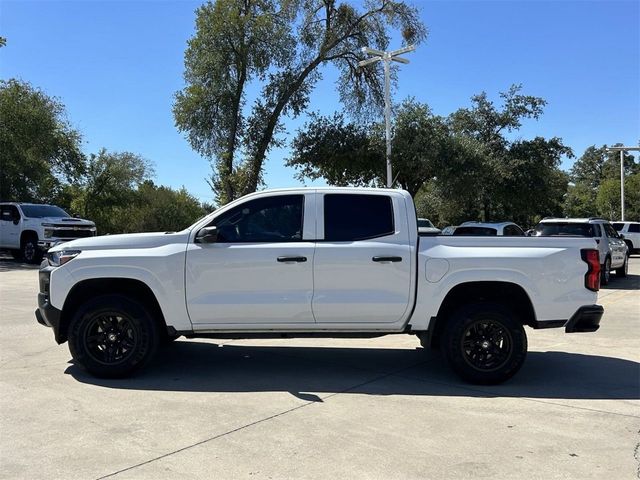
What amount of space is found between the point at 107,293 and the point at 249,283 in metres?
1.57

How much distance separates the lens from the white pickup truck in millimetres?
5855

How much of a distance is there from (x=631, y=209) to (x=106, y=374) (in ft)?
208

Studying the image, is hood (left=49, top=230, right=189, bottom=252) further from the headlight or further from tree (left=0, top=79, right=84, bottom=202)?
tree (left=0, top=79, right=84, bottom=202)

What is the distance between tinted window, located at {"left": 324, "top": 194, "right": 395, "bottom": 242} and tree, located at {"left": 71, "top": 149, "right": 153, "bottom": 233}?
43.4 metres

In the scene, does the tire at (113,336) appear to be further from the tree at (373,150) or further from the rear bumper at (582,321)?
the tree at (373,150)

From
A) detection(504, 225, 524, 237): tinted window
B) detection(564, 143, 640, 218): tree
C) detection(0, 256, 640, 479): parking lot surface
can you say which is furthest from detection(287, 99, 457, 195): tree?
detection(564, 143, 640, 218): tree

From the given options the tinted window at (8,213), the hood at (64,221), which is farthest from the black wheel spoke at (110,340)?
the tinted window at (8,213)

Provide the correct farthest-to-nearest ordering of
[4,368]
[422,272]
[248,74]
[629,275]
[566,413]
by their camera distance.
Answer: [248,74] → [629,275] → [4,368] → [422,272] → [566,413]

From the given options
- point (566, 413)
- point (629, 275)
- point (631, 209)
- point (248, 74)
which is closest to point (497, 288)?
point (566, 413)

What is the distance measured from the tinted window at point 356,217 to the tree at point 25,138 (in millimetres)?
24182

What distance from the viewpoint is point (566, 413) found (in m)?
5.08

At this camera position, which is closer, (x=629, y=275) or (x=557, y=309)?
(x=557, y=309)

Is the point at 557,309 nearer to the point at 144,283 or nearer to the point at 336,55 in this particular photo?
the point at 144,283

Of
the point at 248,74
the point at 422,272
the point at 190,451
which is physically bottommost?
the point at 190,451
